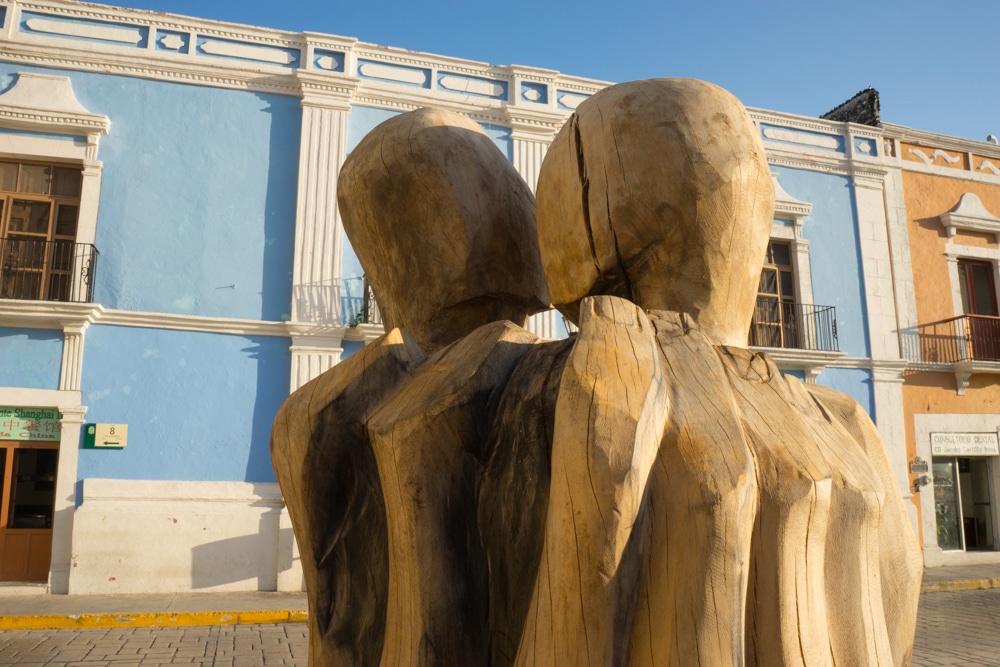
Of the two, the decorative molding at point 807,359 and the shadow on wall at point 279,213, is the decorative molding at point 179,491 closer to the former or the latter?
the shadow on wall at point 279,213

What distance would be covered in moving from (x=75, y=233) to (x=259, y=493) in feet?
13.1

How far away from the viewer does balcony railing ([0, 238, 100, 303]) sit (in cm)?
927

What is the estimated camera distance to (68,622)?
6867 mm

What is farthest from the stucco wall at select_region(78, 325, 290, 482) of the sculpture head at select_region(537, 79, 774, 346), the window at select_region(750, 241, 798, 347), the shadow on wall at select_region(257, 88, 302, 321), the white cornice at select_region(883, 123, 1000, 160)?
the white cornice at select_region(883, 123, 1000, 160)

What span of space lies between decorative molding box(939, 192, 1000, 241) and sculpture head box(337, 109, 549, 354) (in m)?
13.5

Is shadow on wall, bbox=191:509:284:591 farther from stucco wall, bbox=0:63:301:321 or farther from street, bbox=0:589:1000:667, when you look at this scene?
stucco wall, bbox=0:63:301:321

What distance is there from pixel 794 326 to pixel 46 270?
34.4 feet

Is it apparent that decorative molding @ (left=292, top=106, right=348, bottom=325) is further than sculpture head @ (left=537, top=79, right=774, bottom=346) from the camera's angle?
Yes

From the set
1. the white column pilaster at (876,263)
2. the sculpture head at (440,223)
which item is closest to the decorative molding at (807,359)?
the white column pilaster at (876,263)

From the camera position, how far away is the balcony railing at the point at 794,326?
12086 millimetres

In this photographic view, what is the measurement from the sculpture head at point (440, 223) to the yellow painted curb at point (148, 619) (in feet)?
18.3

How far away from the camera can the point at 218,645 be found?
19.8 ft

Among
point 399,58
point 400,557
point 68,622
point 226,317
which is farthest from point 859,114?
point 400,557

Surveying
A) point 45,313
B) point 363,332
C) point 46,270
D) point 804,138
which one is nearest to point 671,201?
point 363,332
